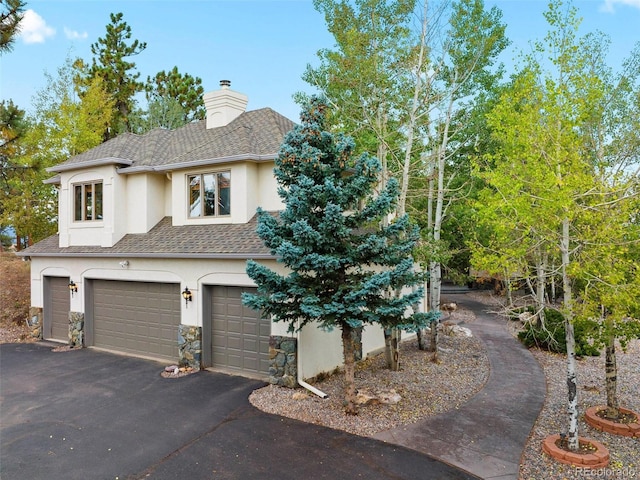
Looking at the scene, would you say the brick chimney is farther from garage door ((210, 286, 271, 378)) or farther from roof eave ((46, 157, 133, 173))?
garage door ((210, 286, 271, 378))

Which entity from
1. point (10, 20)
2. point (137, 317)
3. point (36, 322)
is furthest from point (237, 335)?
point (10, 20)

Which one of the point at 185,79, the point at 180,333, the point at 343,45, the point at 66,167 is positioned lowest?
the point at 180,333

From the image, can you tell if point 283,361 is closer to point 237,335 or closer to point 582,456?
point 237,335

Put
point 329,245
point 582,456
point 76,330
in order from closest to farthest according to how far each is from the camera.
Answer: point 582,456 < point 329,245 < point 76,330

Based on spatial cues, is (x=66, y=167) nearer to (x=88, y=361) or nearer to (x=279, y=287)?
(x=88, y=361)

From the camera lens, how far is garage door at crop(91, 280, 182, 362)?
11.3m

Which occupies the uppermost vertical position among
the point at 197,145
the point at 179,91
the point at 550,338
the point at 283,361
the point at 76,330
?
the point at 179,91

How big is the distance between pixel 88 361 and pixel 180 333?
119 inches

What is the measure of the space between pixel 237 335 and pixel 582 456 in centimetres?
741

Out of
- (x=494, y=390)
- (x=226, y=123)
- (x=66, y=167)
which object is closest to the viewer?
(x=494, y=390)

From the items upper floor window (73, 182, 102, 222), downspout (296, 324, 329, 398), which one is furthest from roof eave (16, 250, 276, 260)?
downspout (296, 324, 329, 398)

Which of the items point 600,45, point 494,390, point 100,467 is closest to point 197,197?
point 100,467

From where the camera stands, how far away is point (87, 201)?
13.4m

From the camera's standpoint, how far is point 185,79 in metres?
27.1
